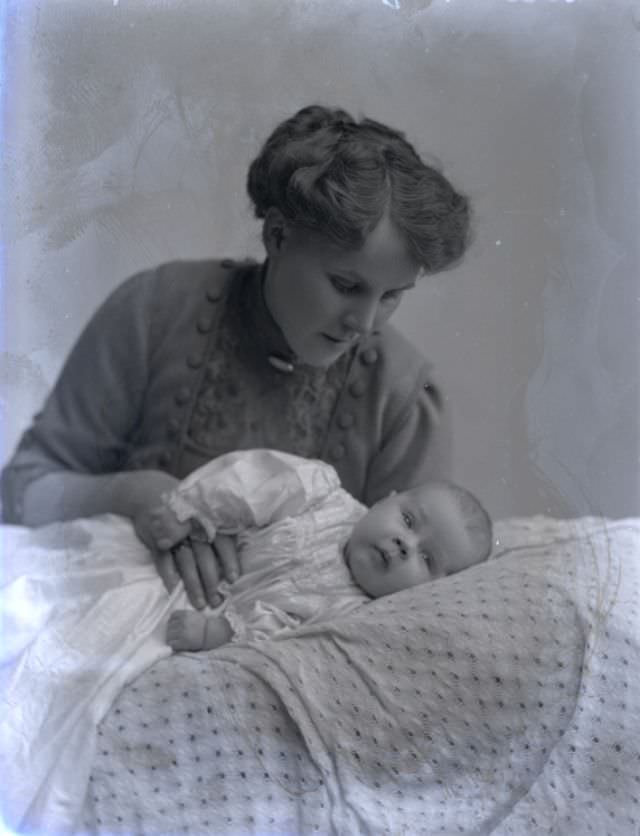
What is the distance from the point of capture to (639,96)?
43.8 inches

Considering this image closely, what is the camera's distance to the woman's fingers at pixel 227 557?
1.08m

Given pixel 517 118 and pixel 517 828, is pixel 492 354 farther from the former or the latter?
pixel 517 828

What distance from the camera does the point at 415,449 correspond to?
112 cm

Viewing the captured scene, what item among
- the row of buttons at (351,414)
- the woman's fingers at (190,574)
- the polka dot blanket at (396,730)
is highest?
the row of buttons at (351,414)

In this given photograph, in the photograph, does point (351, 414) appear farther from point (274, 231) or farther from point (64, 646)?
point (64, 646)

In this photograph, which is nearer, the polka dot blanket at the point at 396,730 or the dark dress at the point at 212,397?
the polka dot blanket at the point at 396,730

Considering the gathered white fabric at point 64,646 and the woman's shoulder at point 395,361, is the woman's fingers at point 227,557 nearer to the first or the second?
the gathered white fabric at point 64,646

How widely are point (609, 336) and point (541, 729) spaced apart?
45 cm

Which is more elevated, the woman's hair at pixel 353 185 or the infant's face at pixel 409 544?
the woman's hair at pixel 353 185

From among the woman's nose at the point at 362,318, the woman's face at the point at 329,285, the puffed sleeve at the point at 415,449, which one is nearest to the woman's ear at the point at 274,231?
the woman's face at the point at 329,285

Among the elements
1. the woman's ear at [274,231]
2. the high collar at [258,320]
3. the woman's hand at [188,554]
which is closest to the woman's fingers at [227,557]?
the woman's hand at [188,554]

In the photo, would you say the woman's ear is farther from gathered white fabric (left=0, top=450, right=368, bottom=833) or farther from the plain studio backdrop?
gathered white fabric (left=0, top=450, right=368, bottom=833)

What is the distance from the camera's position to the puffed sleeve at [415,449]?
112cm

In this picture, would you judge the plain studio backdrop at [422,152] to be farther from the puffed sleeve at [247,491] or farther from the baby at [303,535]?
the puffed sleeve at [247,491]
